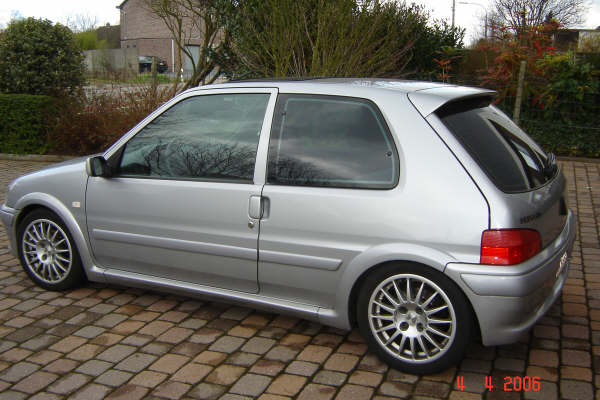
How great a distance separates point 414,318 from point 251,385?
1018 mm

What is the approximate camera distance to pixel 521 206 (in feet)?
10.7

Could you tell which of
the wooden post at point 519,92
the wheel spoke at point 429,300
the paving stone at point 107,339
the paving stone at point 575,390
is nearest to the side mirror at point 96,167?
the paving stone at point 107,339

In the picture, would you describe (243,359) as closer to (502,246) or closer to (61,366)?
(61,366)

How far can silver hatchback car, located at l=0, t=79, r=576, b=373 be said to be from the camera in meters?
3.25

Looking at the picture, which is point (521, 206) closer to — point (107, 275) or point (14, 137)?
point (107, 275)

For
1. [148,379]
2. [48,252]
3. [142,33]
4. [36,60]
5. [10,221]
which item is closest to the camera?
[148,379]

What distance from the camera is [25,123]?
465 inches

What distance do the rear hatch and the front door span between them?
1.29 metres

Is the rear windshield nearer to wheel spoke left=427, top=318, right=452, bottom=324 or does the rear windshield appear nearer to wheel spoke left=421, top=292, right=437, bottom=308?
wheel spoke left=421, top=292, right=437, bottom=308

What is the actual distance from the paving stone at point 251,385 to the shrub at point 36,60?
10179 mm

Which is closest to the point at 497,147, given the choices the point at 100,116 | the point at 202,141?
the point at 202,141

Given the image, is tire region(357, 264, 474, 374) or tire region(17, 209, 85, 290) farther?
tire region(17, 209, 85, 290)

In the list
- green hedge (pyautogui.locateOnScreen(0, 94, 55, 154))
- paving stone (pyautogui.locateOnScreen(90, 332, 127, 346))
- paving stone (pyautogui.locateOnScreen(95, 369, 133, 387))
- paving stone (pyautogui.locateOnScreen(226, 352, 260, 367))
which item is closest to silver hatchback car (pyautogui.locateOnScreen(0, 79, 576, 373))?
paving stone (pyautogui.locateOnScreen(226, 352, 260, 367))

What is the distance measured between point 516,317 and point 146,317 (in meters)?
2.61
